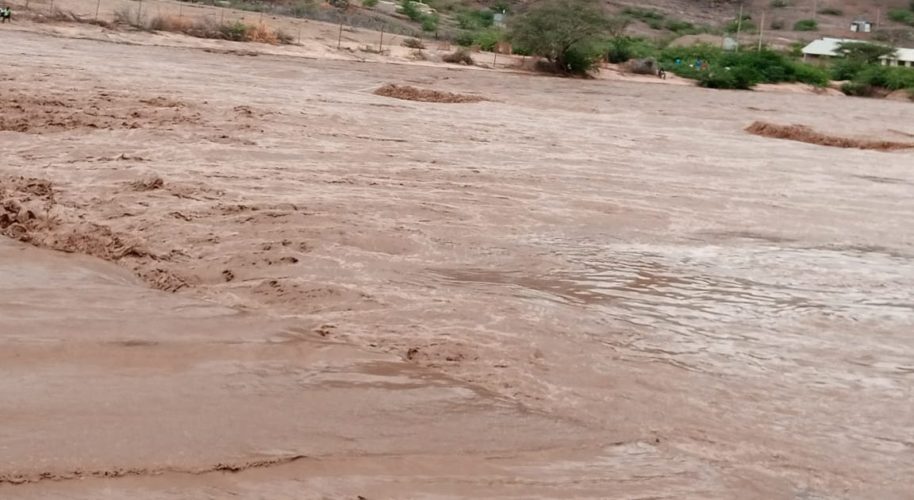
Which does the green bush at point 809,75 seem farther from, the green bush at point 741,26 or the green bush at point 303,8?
the green bush at point 741,26

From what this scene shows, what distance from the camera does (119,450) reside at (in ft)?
14.2

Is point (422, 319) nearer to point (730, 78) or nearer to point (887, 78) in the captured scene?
point (730, 78)

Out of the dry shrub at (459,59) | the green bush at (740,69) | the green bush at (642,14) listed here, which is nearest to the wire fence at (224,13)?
the dry shrub at (459,59)

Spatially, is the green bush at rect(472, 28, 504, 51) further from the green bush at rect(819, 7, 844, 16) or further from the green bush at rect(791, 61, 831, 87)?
the green bush at rect(819, 7, 844, 16)

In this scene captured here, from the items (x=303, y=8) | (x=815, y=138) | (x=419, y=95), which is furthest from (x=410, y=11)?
(x=815, y=138)

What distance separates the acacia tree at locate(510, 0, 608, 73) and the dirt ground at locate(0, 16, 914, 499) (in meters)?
24.1

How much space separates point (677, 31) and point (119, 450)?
A: 69.4 metres

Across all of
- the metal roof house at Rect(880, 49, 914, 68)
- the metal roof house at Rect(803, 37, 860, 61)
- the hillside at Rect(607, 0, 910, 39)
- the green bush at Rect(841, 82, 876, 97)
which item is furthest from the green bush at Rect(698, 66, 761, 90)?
the hillside at Rect(607, 0, 910, 39)


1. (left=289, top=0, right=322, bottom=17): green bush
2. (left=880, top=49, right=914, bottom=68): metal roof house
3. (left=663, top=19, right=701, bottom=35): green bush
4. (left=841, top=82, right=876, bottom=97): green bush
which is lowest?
(left=841, top=82, right=876, bottom=97): green bush

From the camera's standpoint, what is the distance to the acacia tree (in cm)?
3788

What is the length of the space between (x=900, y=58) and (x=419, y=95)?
4286 centimetres

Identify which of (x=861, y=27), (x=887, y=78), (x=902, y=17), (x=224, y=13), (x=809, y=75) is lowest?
(x=224, y=13)

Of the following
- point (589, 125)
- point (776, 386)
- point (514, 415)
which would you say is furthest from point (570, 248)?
point (589, 125)

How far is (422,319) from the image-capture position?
6.49m
